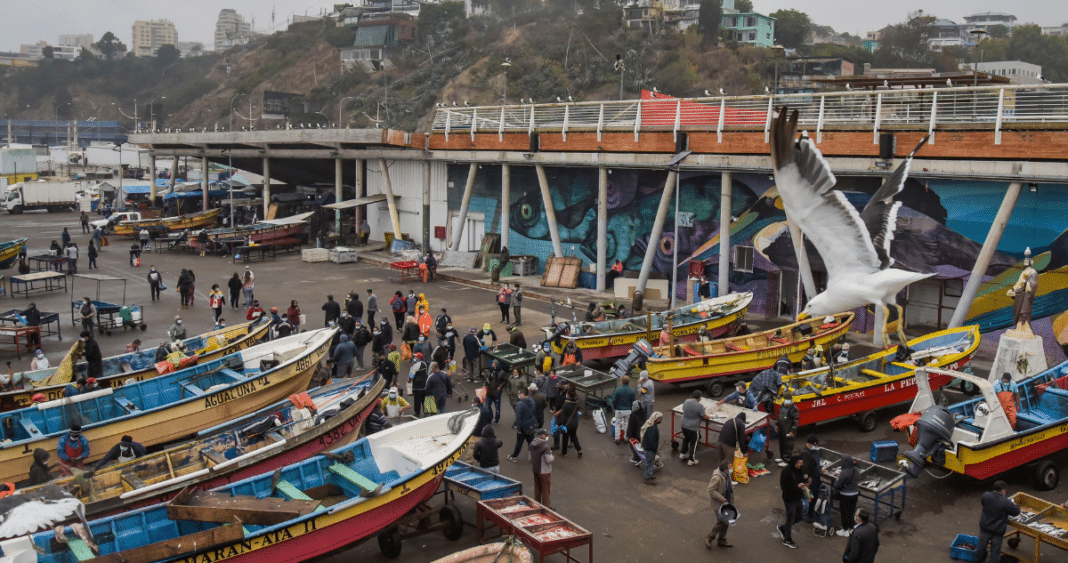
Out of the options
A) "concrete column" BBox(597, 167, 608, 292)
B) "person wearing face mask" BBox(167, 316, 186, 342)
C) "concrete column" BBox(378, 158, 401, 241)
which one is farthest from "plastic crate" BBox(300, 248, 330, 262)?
"person wearing face mask" BBox(167, 316, 186, 342)

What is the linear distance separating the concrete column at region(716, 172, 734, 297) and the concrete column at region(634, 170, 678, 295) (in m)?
1.81

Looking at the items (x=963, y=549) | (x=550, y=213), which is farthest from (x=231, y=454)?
(x=550, y=213)

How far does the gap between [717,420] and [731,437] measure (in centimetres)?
170

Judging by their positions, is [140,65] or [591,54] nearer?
[591,54]

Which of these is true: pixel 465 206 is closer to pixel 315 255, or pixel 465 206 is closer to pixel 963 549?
pixel 315 255

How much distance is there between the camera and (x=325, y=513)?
33.2 feet

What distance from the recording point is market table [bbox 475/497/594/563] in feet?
32.3

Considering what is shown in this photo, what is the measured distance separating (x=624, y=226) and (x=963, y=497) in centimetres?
1819

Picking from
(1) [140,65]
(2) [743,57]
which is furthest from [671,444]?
(1) [140,65]

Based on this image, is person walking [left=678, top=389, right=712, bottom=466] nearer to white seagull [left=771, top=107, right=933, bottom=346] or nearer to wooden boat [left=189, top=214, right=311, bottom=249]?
white seagull [left=771, top=107, right=933, bottom=346]

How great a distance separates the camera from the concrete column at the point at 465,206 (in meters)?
34.5

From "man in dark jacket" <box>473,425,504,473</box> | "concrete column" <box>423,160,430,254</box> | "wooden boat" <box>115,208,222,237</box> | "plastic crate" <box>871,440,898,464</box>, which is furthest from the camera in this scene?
"wooden boat" <box>115,208,222,237</box>

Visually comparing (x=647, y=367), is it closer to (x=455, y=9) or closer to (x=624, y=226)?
(x=624, y=226)

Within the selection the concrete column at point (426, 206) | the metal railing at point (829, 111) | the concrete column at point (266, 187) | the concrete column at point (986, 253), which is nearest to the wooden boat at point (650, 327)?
the concrete column at point (986, 253)
